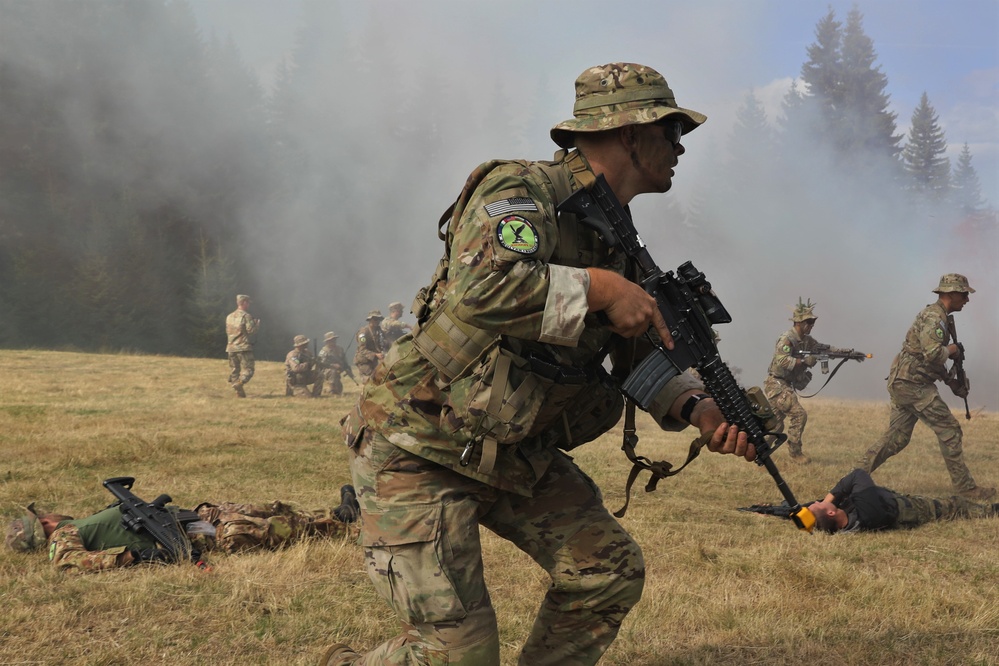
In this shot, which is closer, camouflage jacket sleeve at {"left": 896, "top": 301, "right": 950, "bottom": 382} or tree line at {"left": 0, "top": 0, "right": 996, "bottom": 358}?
camouflage jacket sleeve at {"left": 896, "top": 301, "right": 950, "bottom": 382}

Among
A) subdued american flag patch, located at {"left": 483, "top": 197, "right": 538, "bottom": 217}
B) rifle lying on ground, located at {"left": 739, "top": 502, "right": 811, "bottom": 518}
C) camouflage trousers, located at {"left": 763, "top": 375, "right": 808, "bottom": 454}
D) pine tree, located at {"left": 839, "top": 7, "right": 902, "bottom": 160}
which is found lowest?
rifle lying on ground, located at {"left": 739, "top": 502, "right": 811, "bottom": 518}

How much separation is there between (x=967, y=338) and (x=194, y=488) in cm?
2838

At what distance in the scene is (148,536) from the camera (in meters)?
4.70

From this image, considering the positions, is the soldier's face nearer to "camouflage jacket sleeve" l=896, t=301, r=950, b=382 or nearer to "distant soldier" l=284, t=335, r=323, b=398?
"camouflage jacket sleeve" l=896, t=301, r=950, b=382

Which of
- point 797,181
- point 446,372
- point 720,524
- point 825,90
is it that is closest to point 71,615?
point 446,372

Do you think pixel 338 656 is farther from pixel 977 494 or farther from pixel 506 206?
pixel 977 494

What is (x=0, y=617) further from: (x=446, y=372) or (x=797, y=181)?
(x=797, y=181)

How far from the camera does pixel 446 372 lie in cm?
228

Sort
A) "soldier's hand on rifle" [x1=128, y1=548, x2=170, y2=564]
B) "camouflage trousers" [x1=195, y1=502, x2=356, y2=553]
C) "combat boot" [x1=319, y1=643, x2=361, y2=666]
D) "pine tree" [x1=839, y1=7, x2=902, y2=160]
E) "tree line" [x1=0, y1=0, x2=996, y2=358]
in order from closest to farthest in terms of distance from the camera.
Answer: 1. "combat boot" [x1=319, y1=643, x2=361, y2=666]
2. "soldier's hand on rifle" [x1=128, y1=548, x2=170, y2=564]
3. "camouflage trousers" [x1=195, y1=502, x2=356, y2=553]
4. "tree line" [x1=0, y1=0, x2=996, y2=358]
5. "pine tree" [x1=839, y1=7, x2=902, y2=160]

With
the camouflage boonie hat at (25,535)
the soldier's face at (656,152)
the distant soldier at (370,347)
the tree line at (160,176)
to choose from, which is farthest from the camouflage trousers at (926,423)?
the tree line at (160,176)

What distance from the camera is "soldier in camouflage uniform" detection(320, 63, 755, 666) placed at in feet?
6.89

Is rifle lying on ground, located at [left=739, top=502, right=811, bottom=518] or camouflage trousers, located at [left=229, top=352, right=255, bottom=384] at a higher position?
camouflage trousers, located at [left=229, top=352, right=255, bottom=384]

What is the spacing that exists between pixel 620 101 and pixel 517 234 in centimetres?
57

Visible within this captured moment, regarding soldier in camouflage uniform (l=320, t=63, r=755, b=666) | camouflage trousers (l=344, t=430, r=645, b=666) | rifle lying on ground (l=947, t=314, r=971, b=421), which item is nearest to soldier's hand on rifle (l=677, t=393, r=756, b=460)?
soldier in camouflage uniform (l=320, t=63, r=755, b=666)
